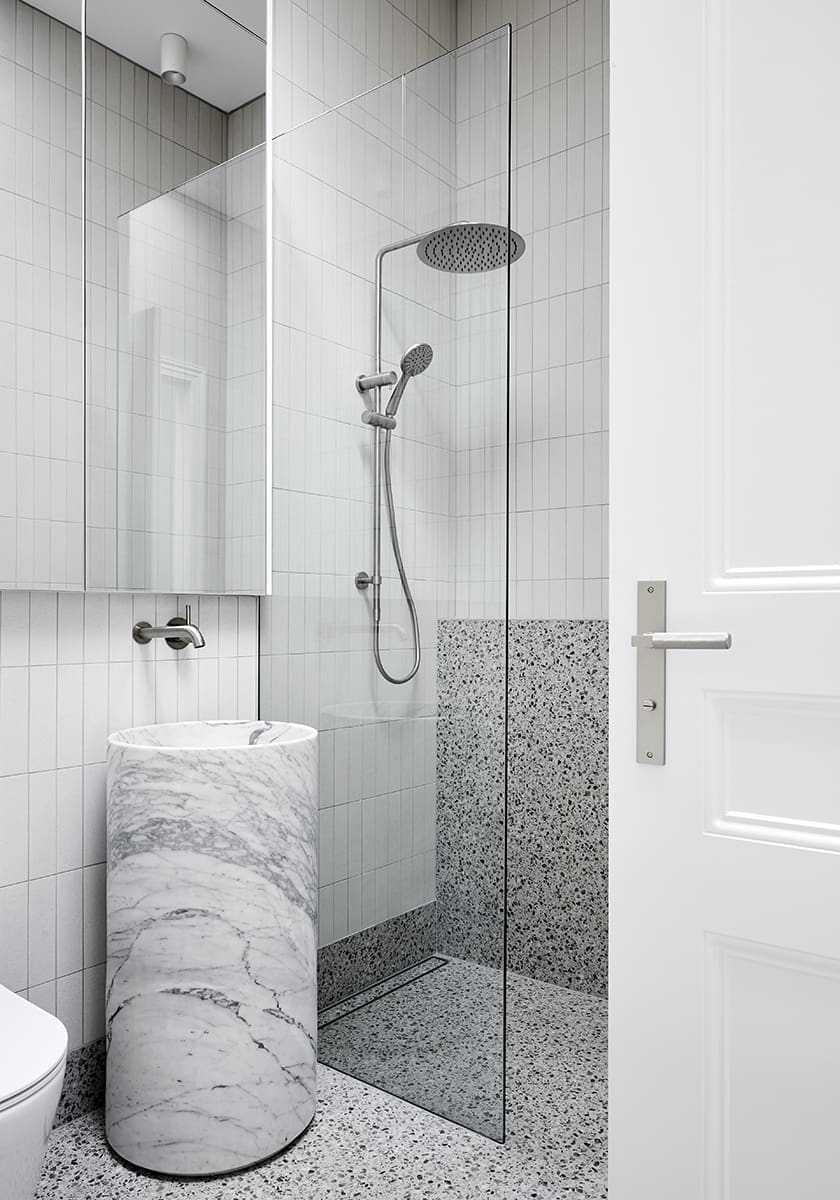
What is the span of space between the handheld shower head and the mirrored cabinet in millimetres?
437

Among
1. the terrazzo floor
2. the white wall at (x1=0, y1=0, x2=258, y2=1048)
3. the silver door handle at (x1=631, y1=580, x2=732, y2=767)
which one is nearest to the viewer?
the silver door handle at (x1=631, y1=580, x2=732, y2=767)

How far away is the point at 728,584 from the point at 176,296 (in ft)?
4.88

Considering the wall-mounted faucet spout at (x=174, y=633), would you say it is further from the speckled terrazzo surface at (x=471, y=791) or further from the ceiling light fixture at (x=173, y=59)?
the ceiling light fixture at (x=173, y=59)

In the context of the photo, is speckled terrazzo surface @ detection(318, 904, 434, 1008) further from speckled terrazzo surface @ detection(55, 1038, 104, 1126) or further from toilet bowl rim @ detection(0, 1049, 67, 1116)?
toilet bowl rim @ detection(0, 1049, 67, 1116)

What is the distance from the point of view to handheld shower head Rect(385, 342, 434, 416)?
6.08ft

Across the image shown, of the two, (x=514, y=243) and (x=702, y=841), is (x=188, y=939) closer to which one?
(x=702, y=841)

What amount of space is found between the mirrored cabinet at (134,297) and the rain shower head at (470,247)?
1.75ft

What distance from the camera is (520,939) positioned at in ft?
8.76

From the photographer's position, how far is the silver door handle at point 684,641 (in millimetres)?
1185

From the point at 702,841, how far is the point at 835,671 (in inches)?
11.6

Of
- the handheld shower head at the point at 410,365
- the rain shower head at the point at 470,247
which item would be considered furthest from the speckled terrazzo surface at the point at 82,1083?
the rain shower head at the point at 470,247

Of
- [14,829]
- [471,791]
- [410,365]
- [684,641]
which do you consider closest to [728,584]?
[684,641]

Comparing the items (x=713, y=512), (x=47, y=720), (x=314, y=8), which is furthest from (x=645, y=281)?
(x=314, y=8)

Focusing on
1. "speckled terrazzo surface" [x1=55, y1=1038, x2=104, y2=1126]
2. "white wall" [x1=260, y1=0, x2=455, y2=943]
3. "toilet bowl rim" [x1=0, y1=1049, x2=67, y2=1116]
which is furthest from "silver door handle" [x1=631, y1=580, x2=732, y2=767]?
"speckled terrazzo surface" [x1=55, y1=1038, x2=104, y2=1126]
